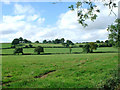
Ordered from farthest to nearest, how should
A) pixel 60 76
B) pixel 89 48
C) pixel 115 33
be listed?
pixel 89 48 < pixel 115 33 < pixel 60 76

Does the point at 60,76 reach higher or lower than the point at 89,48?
lower

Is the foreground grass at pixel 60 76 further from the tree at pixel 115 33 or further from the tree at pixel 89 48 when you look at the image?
the tree at pixel 89 48

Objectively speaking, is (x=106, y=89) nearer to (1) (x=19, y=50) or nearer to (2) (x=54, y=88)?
(2) (x=54, y=88)

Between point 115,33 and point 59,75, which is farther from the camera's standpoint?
point 115,33

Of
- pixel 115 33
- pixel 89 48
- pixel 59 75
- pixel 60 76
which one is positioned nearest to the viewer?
pixel 60 76

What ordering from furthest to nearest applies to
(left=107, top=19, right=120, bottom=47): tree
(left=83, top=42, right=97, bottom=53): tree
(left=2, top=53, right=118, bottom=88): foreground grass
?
1. (left=83, top=42, right=97, bottom=53): tree
2. (left=107, top=19, right=120, bottom=47): tree
3. (left=2, top=53, right=118, bottom=88): foreground grass

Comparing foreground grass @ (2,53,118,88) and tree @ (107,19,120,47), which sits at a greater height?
tree @ (107,19,120,47)

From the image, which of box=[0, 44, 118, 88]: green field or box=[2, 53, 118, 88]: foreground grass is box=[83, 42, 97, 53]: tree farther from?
box=[2, 53, 118, 88]: foreground grass

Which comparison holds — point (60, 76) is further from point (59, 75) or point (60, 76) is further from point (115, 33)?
point (115, 33)

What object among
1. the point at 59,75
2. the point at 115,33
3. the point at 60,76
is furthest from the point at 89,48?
the point at 60,76

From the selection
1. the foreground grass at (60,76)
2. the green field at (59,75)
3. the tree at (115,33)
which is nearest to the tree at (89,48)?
the tree at (115,33)

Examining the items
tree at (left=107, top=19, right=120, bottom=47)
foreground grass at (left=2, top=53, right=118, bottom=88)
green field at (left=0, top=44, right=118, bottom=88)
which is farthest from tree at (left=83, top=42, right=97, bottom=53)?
foreground grass at (left=2, top=53, right=118, bottom=88)

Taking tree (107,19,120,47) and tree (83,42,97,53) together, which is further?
tree (83,42,97,53)

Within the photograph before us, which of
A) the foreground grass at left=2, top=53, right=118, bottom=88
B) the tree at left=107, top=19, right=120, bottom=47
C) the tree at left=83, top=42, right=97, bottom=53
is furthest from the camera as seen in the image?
the tree at left=83, top=42, right=97, bottom=53
